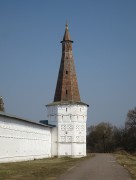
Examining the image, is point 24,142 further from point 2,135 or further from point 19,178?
point 19,178

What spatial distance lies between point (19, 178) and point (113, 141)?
66.9m

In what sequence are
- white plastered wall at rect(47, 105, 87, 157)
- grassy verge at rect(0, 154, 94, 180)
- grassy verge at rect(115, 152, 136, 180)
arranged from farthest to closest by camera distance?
white plastered wall at rect(47, 105, 87, 157) < grassy verge at rect(115, 152, 136, 180) < grassy verge at rect(0, 154, 94, 180)

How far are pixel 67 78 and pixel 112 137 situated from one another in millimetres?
39694

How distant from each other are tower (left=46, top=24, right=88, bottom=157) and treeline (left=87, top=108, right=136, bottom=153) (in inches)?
992

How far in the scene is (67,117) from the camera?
152 feet

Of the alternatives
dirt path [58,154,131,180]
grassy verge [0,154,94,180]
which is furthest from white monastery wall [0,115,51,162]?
dirt path [58,154,131,180]

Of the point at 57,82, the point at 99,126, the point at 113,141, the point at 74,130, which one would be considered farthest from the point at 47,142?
the point at 99,126

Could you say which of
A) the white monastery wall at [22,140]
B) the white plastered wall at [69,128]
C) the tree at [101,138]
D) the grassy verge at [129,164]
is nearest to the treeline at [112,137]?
the tree at [101,138]

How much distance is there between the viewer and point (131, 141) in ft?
238

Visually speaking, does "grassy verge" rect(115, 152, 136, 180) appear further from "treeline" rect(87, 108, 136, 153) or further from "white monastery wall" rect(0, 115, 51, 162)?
"treeline" rect(87, 108, 136, 153)

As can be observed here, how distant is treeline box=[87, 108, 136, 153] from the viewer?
73.1 metres

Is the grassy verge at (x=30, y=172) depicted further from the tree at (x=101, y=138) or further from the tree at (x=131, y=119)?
the tree at (x=101, y=138)

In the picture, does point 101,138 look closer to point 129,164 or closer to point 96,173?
point 129,164

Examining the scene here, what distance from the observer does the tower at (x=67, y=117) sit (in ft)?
151
